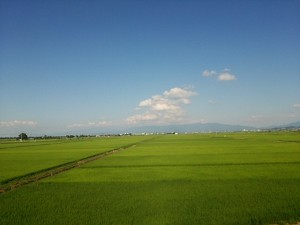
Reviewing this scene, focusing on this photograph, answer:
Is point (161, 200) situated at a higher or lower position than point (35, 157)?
lower

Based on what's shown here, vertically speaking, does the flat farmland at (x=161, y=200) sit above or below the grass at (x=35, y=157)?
below

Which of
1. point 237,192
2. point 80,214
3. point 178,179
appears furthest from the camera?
point 178,179

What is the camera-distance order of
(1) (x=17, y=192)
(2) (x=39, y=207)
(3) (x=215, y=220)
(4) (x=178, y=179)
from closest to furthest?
(3) (x=215, y=220) < (2) (x=39, y=207) < (1) (x=17, y=192) < (4) (x=178, y=179)

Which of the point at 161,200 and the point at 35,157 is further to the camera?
the point at 35,157

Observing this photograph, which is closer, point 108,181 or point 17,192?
point 17,192

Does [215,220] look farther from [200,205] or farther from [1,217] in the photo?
[1,217]

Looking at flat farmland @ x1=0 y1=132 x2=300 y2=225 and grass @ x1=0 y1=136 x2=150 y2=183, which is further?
grass @ x1=0 y1=136 x2=150 y2=183

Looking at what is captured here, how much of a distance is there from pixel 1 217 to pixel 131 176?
8.07 metres

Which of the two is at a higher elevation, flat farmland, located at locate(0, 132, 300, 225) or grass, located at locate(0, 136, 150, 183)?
grass, located at locate(0, 136, 150, 183)

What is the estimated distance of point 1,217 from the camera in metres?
9.95

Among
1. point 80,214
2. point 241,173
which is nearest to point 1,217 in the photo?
point 80,214

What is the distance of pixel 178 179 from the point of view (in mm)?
15781

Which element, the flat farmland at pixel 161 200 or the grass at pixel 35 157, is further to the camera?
the grass at pixel 35 157

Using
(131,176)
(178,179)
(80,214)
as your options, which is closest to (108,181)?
(131,176)
